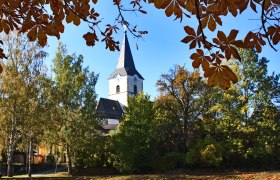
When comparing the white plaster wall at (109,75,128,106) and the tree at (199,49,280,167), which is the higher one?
the white plaster wall at (109,75,128,106)

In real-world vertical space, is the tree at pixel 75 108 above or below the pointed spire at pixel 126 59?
below

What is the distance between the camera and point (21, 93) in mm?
26016

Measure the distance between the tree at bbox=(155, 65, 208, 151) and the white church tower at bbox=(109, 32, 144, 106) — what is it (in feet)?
170

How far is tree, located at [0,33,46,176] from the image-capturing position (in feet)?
85.6

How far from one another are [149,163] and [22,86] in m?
11.7

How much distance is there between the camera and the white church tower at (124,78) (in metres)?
86.9

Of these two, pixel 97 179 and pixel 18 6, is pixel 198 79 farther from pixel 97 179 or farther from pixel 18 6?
pixel 18 6

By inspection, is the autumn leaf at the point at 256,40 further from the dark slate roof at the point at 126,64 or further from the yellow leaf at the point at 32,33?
the dark slate roof at the point at 126,64

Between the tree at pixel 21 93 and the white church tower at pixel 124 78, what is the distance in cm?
5752

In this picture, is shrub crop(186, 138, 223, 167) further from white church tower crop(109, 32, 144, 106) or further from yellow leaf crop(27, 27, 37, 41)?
white church tower crop(109, 32, 144, 106)

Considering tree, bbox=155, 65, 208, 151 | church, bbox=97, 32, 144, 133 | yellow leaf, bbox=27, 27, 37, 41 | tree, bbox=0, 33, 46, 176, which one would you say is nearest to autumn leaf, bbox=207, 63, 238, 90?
yellow leaf, bbox=27, 27, 37, 41

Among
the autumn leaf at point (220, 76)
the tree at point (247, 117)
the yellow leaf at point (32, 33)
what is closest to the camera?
the autumn leaf at point (220, 76)

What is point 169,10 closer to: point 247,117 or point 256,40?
point 256,40

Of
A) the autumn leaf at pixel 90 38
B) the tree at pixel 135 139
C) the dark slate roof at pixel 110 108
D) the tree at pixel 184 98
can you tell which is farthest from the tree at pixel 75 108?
the dark slate roof at pixel 110 108
